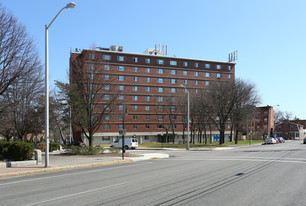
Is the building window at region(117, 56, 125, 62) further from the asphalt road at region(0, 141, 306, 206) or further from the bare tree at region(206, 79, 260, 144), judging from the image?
the asphalt road at region(0, 141, 306, 206)

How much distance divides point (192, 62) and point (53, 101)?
54665mm

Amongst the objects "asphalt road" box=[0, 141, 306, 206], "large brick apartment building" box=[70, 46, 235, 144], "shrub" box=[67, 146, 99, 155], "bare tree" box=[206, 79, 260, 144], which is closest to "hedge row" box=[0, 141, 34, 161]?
"asphalt road" box=[0, 141, 306, 206]

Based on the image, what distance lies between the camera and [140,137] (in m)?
76.6

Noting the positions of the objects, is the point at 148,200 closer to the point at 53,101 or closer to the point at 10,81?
the point at 10,81

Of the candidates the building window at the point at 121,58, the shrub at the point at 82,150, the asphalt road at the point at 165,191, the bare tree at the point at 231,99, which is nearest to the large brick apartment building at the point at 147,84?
the building window at the point at 121,58

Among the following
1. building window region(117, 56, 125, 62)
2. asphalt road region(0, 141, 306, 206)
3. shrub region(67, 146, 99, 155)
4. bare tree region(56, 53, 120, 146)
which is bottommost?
shrub region(67, 146, 99, 155)

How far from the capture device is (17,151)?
59.8ft

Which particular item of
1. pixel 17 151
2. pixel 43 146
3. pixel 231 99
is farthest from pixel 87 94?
pixel 231 99

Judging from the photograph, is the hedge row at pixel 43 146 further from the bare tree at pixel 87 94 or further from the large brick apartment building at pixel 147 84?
the large brick apartment building at pixel 147 84

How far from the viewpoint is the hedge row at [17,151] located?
59.5 feet

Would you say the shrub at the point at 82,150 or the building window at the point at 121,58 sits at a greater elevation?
the building window at the point at 121,58

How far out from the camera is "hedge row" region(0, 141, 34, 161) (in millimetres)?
18141

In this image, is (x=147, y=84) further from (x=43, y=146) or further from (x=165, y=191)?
(x=165, y=191)

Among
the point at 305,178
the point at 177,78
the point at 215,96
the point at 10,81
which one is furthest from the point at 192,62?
the point at 305,178
